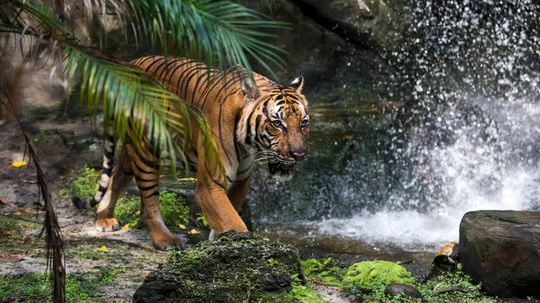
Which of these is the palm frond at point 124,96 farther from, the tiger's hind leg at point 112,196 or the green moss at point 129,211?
the green moss at point 129,211

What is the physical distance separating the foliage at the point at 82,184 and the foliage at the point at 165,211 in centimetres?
45

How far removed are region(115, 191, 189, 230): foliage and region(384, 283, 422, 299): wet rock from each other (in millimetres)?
2684

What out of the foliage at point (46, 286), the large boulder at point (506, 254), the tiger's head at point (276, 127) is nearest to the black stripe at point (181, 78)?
the tiger's head at point (276, 127)

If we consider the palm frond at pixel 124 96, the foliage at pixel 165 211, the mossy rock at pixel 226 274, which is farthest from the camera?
the foliage at pixel 165 211

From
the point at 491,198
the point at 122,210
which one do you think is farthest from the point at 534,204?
the point at 122,210

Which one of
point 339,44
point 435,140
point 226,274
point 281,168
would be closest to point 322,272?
point 281,168

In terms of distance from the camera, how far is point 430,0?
10539 mm

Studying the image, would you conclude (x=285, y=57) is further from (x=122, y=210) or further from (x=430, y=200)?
(x=122, y=210)

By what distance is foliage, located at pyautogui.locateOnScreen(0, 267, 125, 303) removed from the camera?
4898mm

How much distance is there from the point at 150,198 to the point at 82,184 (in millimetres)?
1626

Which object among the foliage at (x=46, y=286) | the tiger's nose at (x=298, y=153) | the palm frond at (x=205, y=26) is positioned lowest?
the foliage at (x=46, y=286)

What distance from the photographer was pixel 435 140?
387 inches

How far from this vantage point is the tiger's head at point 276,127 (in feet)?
19.1

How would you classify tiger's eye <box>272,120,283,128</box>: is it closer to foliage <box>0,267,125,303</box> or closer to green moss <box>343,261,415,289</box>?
green moss <box>343,261,415,289</box>
